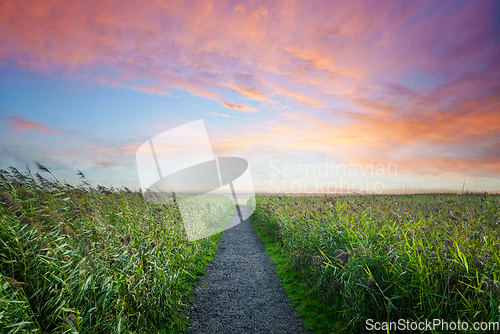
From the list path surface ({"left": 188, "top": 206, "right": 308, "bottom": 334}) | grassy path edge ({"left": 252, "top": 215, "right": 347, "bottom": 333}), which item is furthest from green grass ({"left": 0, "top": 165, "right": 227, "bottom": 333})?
grassy path edge ({"left": 252, "top": 215, "right": 347, "bottom": 333})

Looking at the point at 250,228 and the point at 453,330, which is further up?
the point at 453,330

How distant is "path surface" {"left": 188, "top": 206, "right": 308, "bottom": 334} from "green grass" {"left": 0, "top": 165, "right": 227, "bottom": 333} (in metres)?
0.50

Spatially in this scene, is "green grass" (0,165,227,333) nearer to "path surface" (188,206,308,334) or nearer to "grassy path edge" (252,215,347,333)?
"path surface" (188,206,308,334)

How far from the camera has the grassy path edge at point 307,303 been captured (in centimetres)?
518

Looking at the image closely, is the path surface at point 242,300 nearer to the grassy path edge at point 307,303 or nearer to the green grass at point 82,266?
the grassy path edge at point 307,303

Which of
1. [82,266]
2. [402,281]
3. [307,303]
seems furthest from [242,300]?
[82,266]

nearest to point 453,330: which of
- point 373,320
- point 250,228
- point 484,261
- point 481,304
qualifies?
point 481,304

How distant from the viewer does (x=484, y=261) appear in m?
4.19

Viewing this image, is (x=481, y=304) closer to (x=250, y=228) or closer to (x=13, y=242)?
(x=13, y=242)

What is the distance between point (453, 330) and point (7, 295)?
573 cm

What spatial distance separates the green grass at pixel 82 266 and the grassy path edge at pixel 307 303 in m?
2.73

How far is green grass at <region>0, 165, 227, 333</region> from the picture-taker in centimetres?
342

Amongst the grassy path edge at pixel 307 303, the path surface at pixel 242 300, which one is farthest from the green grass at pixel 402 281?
the path surface at pixel 242 300

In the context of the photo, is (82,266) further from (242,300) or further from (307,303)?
(307,303)
